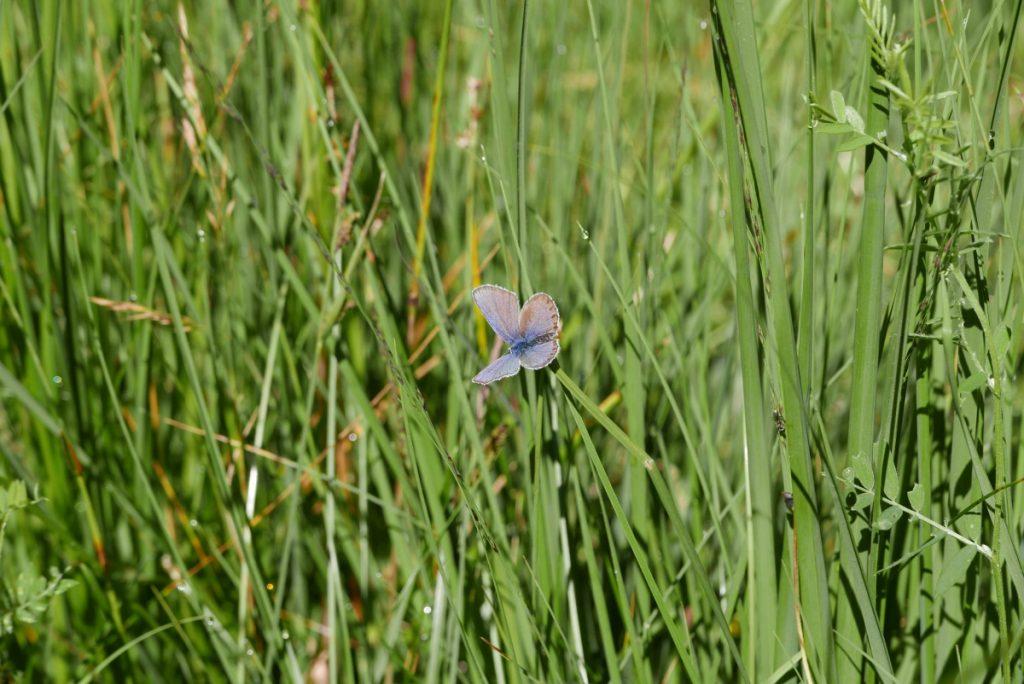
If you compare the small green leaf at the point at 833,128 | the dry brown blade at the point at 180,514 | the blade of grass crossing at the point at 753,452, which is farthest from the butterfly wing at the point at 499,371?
the dry brown blade at the point at 180,514

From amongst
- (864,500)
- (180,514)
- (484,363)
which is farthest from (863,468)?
(180,514)

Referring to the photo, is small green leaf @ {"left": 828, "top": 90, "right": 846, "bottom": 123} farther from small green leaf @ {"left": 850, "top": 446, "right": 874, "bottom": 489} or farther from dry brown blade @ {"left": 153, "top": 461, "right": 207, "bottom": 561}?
dry brown blade @ {"left": 153, "top": 461, "right": 207, "bottom": 561}

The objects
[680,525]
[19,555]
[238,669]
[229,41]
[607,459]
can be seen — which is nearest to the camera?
[680,525]

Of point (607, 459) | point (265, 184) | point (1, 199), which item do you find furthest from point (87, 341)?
point (607, 459)

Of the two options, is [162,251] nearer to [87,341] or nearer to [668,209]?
[87,341]

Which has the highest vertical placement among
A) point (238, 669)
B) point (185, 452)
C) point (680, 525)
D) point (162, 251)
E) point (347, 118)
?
point (347, 118)

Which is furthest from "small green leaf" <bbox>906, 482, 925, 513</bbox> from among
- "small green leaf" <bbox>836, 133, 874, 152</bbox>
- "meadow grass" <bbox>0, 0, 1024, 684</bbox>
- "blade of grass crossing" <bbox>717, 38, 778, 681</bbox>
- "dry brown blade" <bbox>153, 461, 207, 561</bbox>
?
"dry brown blade" <bbox>153, 461, 207, 561</bbox>

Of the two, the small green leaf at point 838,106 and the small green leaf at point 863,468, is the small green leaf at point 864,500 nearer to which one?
the small green leaf at point 863,468
